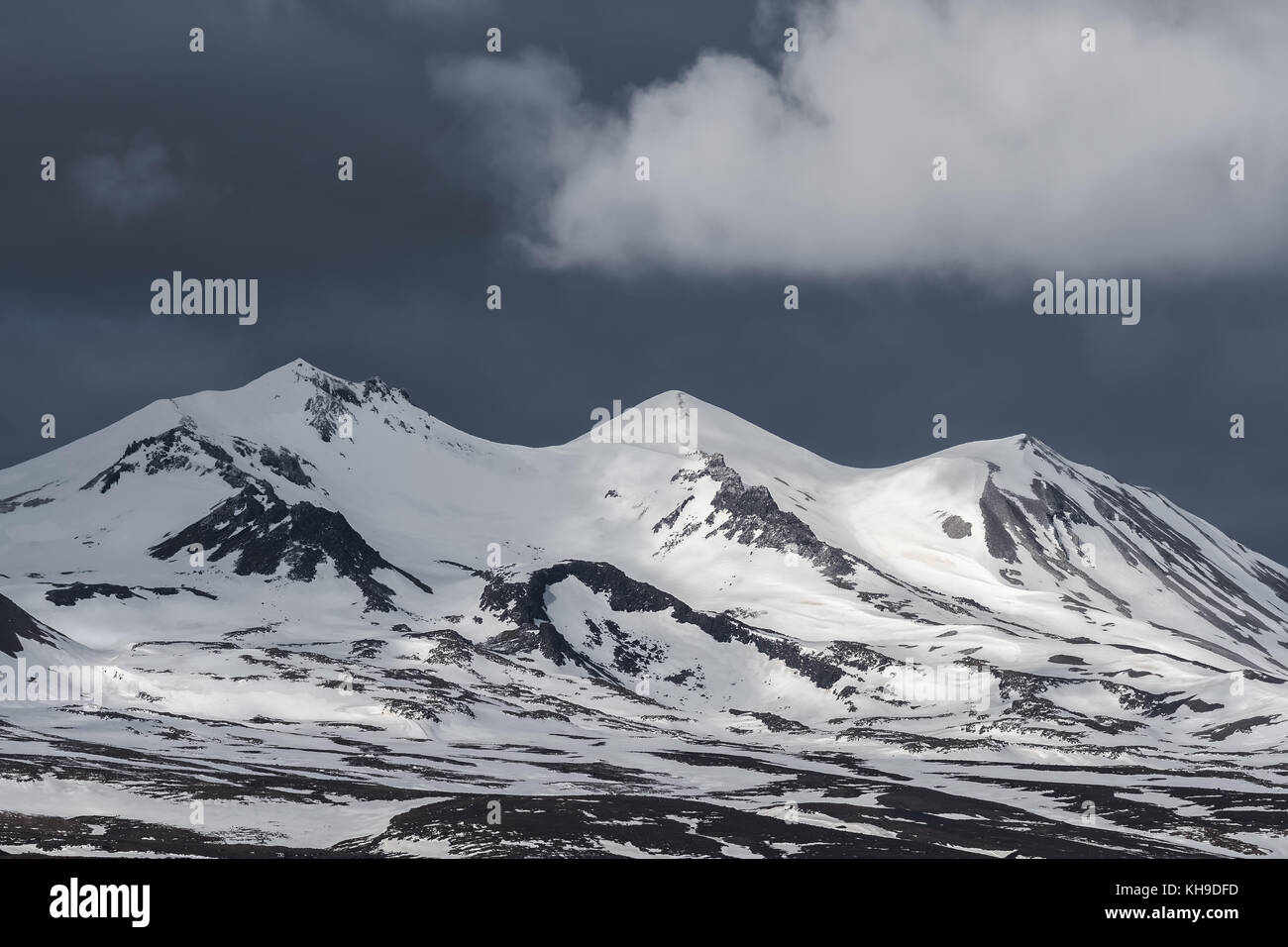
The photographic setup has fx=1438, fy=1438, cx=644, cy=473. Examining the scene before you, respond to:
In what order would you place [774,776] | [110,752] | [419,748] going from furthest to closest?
[419,748], [774,776], [110,752]

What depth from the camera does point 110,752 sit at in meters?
158

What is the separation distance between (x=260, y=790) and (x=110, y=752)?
100.0 ft

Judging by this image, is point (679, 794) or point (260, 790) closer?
point (260, 790)

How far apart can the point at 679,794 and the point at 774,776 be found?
25343 mm

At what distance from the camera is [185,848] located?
335 feet
